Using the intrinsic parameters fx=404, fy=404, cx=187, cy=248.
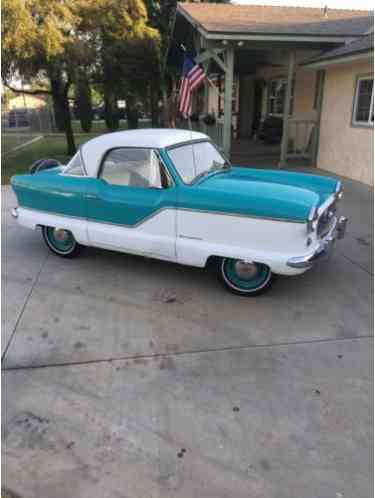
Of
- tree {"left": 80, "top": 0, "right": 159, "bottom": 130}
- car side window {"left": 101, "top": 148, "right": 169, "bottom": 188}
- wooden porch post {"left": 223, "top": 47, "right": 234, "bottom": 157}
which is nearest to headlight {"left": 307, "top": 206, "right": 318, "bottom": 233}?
car side window {"left": 101, "top": 148, "right": 169, "bottom": 188}

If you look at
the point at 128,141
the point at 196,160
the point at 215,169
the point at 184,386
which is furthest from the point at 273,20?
the point at 184,386

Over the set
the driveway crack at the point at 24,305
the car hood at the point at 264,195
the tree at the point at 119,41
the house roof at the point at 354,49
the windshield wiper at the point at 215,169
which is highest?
the tree at the point at 119,41

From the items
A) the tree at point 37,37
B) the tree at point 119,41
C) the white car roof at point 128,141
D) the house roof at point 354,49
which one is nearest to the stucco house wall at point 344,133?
the house roof at point 354,49

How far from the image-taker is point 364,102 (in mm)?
9633

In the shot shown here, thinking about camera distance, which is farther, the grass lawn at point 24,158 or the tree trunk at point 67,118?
the tree trunk at point 67,118

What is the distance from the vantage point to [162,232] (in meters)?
4.36

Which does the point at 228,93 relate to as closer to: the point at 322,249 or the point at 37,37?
the point at 37,37

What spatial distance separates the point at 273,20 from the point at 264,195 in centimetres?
1017

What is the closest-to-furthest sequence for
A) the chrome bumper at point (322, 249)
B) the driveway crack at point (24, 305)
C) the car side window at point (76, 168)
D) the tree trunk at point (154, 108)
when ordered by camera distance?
the driveway crack at point (24, 305), the chrome bumper at point (322, 249), the car side window at point (76, 168), the tree trunk at point (154, 108)

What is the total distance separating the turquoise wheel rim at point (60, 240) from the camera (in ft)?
17.5

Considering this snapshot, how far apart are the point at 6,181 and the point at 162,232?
8.19m

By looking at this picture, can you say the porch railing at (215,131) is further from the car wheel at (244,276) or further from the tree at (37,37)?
the car wheel at (244,276)

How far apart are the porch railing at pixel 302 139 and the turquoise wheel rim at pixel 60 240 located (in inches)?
336

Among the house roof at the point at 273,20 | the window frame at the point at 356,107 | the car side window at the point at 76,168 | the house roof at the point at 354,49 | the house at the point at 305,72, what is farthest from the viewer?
the house roof at the point at 273,20
